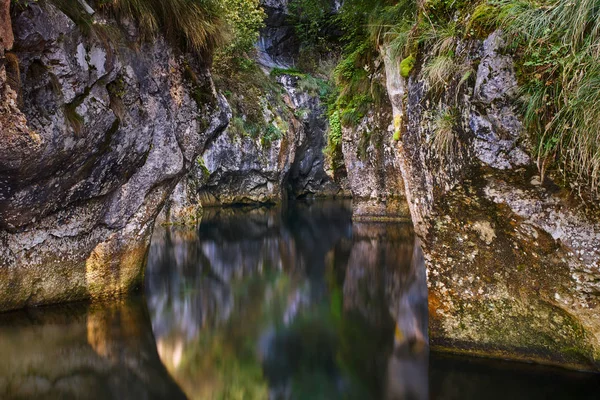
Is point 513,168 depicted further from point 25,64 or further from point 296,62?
point 296,62

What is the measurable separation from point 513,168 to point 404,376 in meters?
2.27

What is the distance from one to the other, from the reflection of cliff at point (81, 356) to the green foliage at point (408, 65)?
4.04 m

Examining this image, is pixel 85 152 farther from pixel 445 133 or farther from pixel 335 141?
pixel 335 141

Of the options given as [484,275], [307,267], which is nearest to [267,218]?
[307,267]

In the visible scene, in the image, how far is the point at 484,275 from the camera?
414cm

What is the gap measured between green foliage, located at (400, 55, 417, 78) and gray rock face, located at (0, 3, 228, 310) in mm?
3496

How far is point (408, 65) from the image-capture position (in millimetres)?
4859

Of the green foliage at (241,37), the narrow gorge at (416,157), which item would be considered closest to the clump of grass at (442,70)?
the narrow gorge at (416,157)

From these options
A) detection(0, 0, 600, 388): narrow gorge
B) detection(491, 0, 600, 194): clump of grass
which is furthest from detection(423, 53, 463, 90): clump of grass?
detection(491, 0, 600, 194): clump of grass

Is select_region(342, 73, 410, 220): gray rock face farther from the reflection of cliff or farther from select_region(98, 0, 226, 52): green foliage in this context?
the reflection of cliff

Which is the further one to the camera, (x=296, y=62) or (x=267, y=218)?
(x=296, y=62)

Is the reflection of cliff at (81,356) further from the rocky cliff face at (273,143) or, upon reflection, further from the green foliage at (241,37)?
the green foliage at (241,37)

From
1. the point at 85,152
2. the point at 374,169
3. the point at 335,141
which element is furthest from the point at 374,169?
the point at 85,152

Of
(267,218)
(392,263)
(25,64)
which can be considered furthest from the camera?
(267,218)
